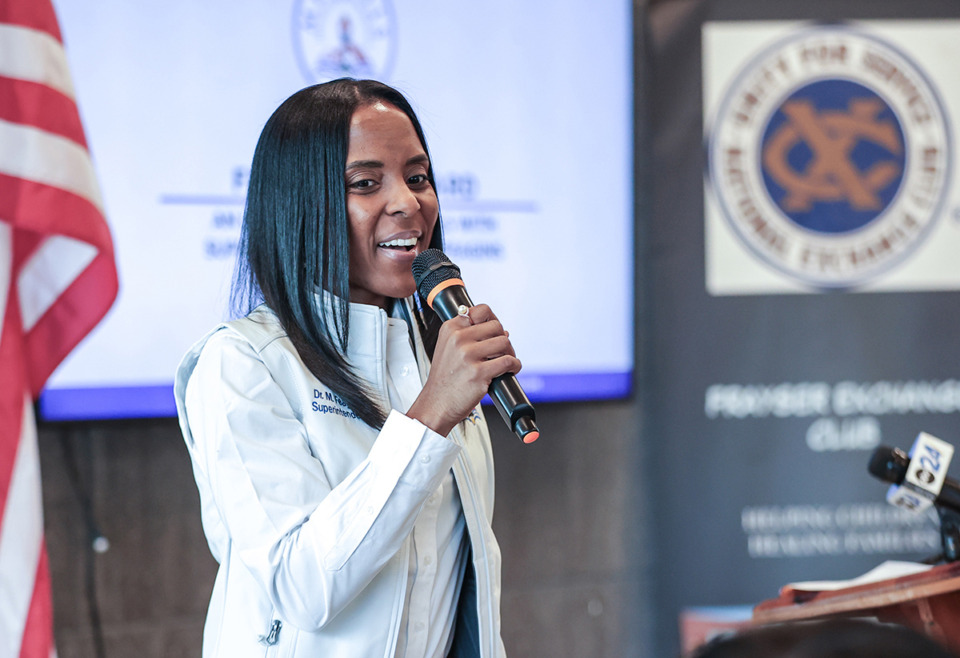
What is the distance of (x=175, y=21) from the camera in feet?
8.63

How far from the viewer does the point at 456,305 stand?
125 centimetres

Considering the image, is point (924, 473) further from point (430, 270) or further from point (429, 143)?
point (429, 143)

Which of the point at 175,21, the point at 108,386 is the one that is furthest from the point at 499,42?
the point at 108,386

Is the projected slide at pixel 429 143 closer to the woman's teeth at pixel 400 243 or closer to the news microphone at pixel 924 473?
the woman's teeth at pixel 400 243

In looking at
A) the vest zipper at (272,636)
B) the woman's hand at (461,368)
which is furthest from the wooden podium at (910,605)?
the vest zipper at (272,636)

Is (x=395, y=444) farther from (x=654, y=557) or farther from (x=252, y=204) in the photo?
(x=654, y=557)

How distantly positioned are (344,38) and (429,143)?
1.27ft

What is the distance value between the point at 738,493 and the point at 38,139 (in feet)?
7.22

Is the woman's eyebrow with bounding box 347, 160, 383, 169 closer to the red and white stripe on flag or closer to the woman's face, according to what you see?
the woman's face

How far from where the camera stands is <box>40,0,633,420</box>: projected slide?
8.49 ft

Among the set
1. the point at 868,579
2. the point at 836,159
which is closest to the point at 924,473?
the point at 868,579

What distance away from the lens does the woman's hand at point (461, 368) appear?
1.13 metres

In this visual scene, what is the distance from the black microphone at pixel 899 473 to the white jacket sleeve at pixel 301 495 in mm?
880

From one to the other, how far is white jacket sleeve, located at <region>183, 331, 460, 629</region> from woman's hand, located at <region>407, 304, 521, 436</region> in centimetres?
3
